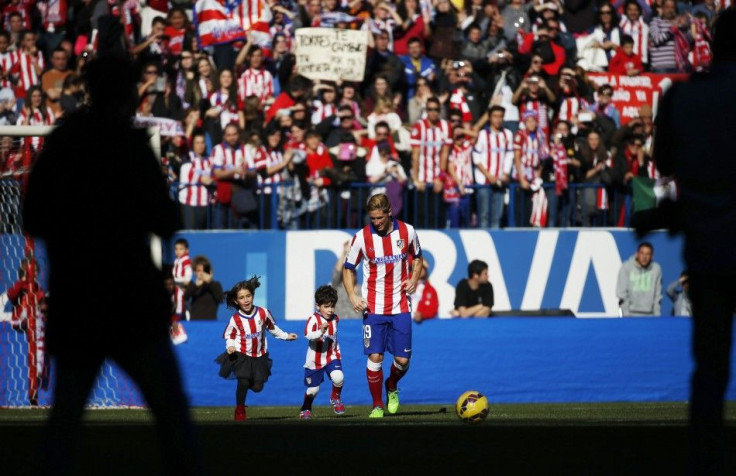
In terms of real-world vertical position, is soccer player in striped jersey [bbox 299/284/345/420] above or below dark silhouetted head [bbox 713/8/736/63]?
below

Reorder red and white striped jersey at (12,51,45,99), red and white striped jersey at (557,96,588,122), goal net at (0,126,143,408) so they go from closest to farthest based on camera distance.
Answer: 1. goal net at (0,126,143,408)
2. red and white striped jersey at (12,51,45,99)
3. red and white striped jersey at (557,96,588,122)

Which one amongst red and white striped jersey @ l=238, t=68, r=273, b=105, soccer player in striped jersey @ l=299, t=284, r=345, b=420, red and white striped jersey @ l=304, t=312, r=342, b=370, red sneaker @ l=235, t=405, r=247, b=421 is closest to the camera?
red sneaker @ l=235, t=405, r=247, b=421

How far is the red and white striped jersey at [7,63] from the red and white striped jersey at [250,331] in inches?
278

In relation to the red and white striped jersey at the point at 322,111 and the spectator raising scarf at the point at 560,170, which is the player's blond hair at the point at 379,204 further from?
the spectator raising scarf at the point at 560,170

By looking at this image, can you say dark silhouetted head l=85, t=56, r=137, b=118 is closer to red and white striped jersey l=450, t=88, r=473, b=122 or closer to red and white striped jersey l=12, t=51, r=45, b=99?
red and white striped jersey l=450, t=88, r=473, b=122

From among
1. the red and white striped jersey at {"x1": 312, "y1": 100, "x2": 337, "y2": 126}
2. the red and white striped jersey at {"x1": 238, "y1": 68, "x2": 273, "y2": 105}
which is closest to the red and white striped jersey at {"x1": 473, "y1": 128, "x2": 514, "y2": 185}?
Result: the red and white striped jersey at {"x1": 312, "y1": 100, "x2": 337, "y2": 126}

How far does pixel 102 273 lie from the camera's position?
4891mm

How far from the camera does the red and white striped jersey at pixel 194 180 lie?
1828 centimetres

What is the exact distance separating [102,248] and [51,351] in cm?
43

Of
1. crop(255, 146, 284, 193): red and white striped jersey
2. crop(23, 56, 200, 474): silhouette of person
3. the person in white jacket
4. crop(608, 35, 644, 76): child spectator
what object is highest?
crop(608, 35, 644, 76): child spectator

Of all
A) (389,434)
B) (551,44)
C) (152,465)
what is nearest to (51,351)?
(152,465)

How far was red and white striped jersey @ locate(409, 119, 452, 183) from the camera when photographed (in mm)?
18500

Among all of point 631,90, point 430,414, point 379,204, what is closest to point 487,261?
point 631,90

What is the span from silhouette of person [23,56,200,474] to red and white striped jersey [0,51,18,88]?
49.8 ft
